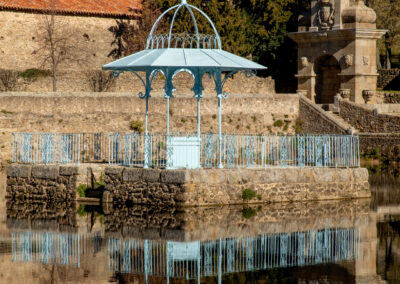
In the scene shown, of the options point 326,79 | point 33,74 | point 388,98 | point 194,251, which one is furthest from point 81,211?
point 326,79

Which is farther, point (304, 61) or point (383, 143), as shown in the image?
point (304, 61)

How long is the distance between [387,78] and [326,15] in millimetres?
10199

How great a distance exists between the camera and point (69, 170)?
21.4 meters

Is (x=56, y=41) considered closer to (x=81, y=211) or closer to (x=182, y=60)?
(x=182, y=60)

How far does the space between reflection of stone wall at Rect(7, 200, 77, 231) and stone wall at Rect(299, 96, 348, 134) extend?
54.2 feet

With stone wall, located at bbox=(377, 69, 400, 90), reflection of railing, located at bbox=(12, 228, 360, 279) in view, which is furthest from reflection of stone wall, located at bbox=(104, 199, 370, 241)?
stone wall, located at bbox=(377, 69, 400, 90)

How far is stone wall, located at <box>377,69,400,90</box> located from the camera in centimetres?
4712

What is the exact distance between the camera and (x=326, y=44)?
39031mm

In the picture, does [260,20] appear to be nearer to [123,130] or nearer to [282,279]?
[123,130]

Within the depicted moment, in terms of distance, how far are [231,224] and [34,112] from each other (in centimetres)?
1594

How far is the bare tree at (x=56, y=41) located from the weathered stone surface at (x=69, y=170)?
67.6 ft

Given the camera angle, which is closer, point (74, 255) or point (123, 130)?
point (74, 255)

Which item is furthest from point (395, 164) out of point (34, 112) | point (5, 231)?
point (5, 231)

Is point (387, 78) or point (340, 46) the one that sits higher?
point (340, 46)
